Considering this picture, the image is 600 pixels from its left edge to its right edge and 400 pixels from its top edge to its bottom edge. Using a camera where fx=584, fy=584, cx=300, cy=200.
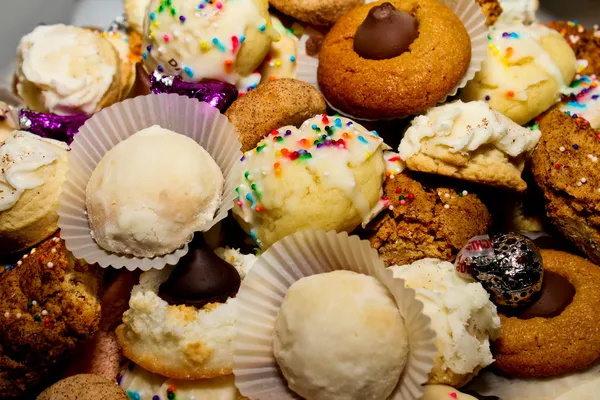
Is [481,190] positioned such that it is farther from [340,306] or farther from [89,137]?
[89,137]

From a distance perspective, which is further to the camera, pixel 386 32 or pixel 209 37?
pixel 209 37

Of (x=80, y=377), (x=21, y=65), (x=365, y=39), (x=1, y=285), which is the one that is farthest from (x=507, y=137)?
(x=21, y=65)

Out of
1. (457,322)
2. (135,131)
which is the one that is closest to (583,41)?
(457,322)

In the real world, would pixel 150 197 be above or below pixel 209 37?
below

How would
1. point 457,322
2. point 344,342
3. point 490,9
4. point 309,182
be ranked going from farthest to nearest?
point 490,9 → point 309,182 → point 457,322 → point 344,342

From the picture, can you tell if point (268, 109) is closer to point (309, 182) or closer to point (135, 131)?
point (309, 182)

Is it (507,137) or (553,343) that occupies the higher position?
(507,137)

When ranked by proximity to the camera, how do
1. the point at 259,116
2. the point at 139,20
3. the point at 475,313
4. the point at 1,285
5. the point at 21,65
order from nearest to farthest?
the point at 475,313 < the point at 1,285 < the point at 259,116 < the point at 21,65 < the point at 139,20
